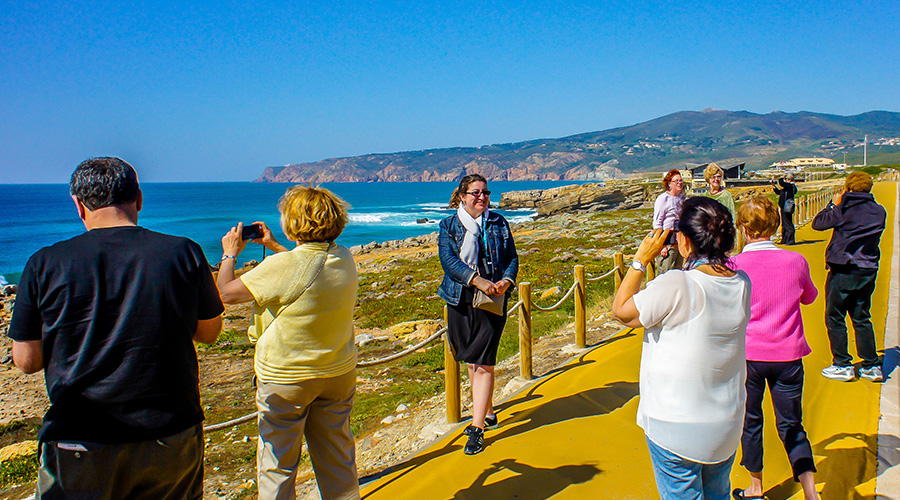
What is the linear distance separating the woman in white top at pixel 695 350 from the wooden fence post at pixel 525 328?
3202mm

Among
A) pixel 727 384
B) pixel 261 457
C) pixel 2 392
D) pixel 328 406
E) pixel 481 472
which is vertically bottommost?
pixel 2 392

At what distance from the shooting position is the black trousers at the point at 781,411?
307 centimetres

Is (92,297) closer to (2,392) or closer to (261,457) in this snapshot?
(261,457)

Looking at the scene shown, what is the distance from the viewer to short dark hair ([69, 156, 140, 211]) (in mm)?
2219

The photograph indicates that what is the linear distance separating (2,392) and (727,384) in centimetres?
980

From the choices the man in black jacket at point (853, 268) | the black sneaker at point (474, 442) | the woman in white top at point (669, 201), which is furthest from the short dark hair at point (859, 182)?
the black sneaker at point (474, 442)

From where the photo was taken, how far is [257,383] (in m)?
2.75

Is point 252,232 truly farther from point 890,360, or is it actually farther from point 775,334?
point 890,360

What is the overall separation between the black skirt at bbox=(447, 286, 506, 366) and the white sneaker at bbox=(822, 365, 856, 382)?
10.8 feet

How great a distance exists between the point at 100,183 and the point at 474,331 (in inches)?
107

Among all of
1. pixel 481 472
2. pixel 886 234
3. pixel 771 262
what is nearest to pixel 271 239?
pixel 481 472

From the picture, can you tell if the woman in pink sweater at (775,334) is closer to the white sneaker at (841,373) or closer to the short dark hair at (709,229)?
the short dark hair at (709,229)

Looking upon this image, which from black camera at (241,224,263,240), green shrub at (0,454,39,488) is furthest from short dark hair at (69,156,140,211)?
green shrub at (0,454,39,488)

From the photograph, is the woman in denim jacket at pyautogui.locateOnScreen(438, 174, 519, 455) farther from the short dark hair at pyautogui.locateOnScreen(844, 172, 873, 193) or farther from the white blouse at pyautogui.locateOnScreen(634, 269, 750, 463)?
the short dark hair at pyautogui.locateOnScreen(844, 172, 873, 193)
